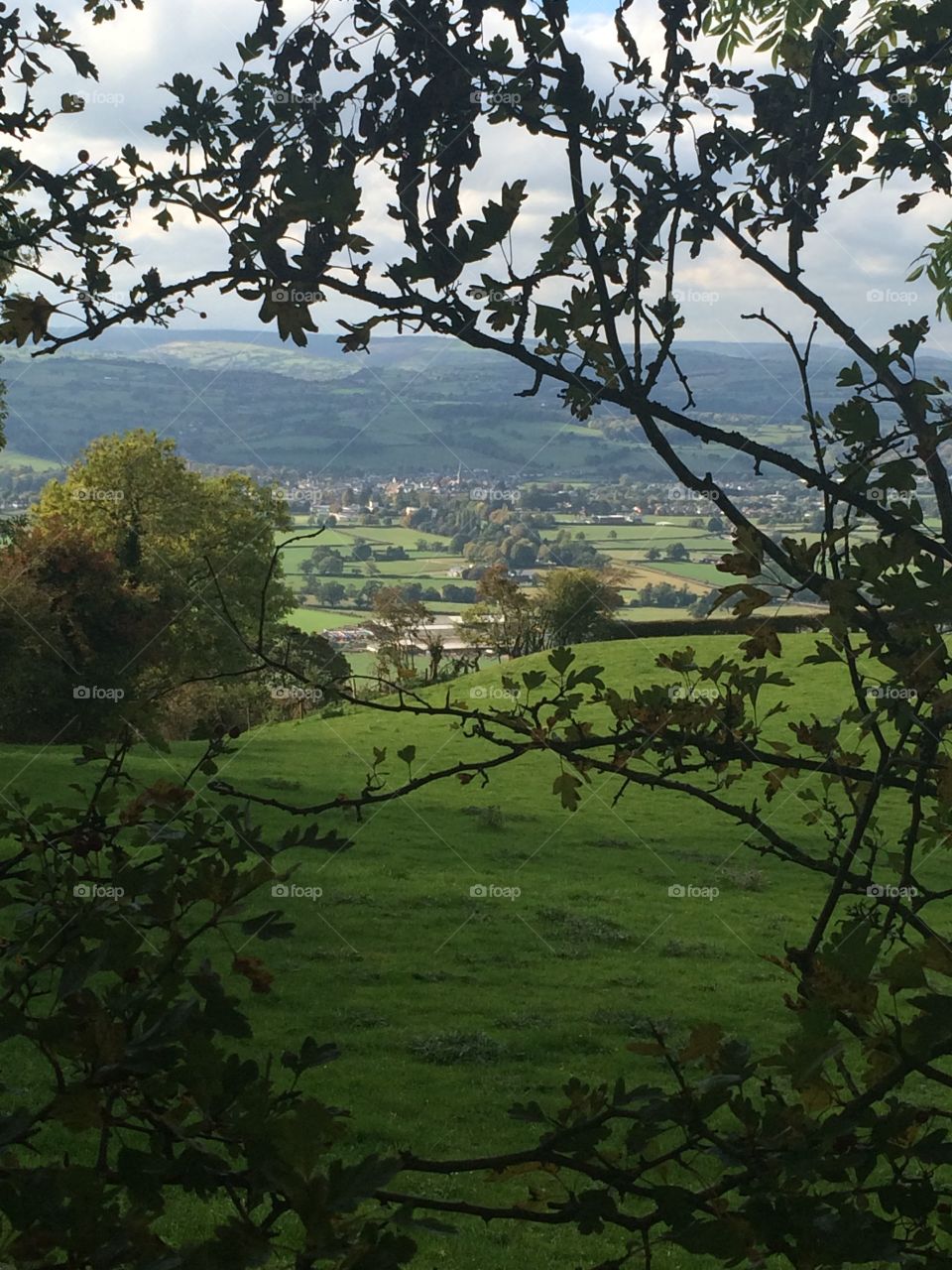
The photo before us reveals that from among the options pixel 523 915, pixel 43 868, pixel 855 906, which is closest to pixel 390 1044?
pixel 523 915

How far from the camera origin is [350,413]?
318 ft

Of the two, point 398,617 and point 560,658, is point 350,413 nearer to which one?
point 398,617

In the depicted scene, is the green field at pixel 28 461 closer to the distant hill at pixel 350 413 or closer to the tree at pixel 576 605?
the distant hill at pixel 350 413

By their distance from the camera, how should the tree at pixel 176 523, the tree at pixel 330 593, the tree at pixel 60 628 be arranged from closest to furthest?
the tree at pixel 60 628 → the tree at pixel 176 523 → the tree at pixel 330 593

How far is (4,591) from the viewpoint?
1042 inches

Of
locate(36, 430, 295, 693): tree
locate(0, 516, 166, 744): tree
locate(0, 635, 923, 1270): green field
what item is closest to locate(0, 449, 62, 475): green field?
locate(36, 430, 295, 693): tree

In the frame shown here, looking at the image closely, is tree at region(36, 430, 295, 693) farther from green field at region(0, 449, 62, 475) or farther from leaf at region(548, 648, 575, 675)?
green field at region(0, 449, 62, 475)

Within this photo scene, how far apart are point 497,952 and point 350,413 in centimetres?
8619

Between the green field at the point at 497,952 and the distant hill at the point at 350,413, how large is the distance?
3390 cm

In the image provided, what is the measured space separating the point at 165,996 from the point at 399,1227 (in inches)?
14.3

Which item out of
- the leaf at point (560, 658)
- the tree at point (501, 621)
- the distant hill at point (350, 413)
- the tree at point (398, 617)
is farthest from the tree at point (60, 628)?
the distant hill at point (350, 413)

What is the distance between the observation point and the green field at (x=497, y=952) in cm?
922

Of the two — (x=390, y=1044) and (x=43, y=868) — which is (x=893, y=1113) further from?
(x=390, y=1044)

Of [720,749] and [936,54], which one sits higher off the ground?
[936,54]
